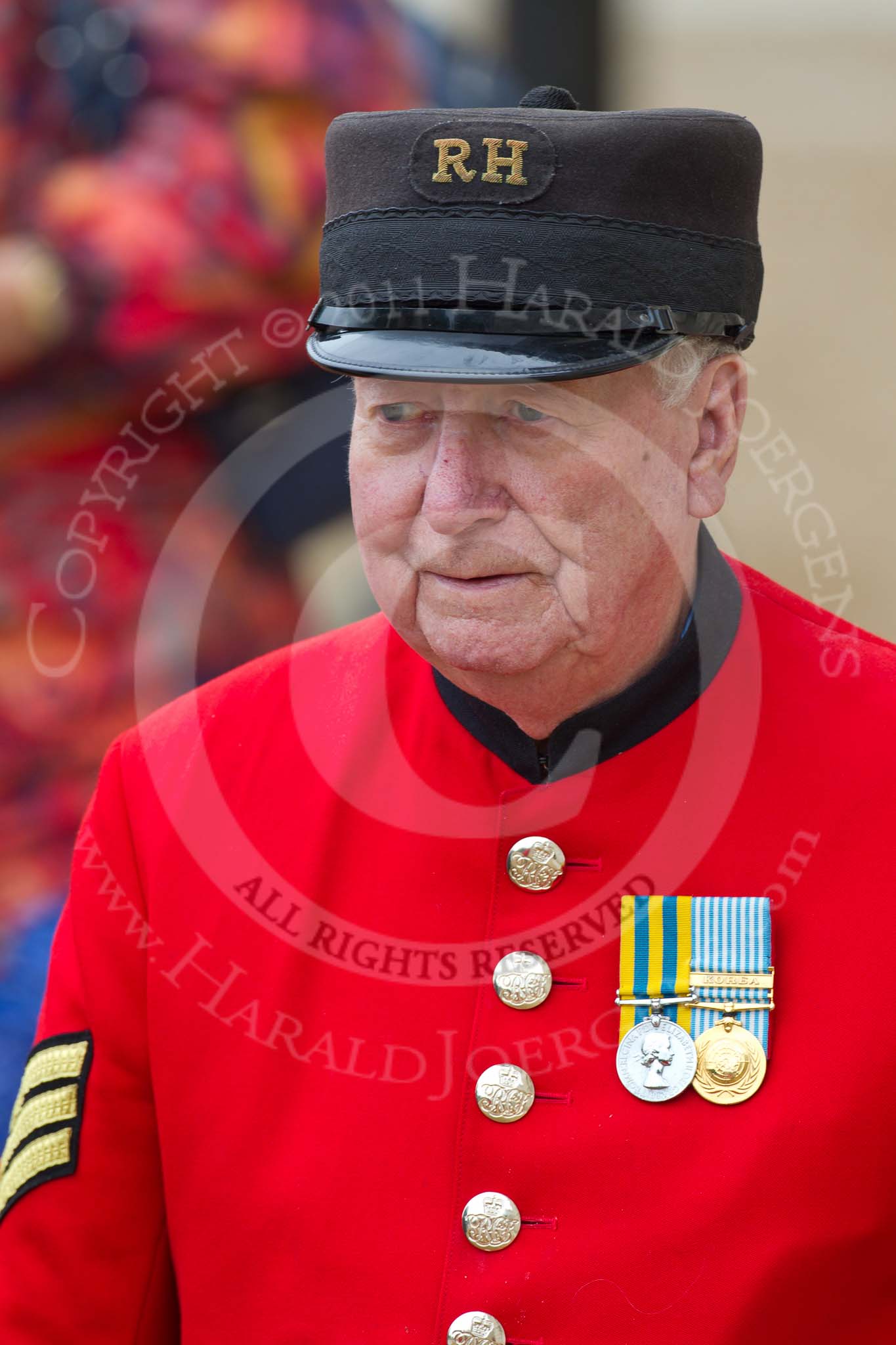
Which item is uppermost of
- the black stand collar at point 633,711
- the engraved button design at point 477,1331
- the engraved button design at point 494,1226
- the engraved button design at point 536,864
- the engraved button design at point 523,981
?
the black stand collar at point 633,711

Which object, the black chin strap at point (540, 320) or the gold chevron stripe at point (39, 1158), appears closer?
the black chin strap at point (540, 320)

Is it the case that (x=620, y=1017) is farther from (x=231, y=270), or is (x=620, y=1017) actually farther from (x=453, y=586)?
(x=231, y=270)

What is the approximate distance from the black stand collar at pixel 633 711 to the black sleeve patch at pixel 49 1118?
0.53 meters

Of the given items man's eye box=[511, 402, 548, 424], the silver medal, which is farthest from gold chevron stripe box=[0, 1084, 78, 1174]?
man's eye box=[511, 402, 548, 424]

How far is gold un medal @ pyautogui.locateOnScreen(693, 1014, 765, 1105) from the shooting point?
1574 millimetres

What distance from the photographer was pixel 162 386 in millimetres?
2697

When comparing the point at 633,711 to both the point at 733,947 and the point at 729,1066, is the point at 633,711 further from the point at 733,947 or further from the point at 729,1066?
the point at 729,1066

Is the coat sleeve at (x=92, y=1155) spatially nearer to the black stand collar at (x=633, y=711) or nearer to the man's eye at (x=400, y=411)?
the black stand collar at (x=633, y=711)

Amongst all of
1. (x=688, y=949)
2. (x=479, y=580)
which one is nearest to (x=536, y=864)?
(x=688, y=949)

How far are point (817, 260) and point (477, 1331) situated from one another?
122 inches

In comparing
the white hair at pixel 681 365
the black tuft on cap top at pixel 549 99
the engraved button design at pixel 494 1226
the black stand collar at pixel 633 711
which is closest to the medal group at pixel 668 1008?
the engraved button design at pixel 494 1226

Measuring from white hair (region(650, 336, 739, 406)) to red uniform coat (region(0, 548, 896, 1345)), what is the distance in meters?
0.29

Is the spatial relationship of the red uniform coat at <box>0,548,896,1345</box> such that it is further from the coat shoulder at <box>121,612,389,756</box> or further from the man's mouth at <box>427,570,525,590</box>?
the man's mouth at <box>427,570,525,590</box>

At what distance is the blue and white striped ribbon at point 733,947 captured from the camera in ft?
5.25
